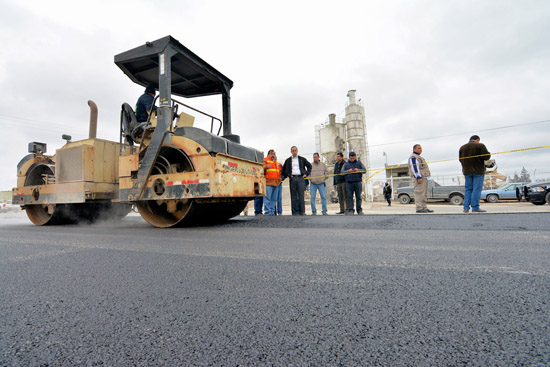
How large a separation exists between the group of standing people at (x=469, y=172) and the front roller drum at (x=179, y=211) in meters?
3.90

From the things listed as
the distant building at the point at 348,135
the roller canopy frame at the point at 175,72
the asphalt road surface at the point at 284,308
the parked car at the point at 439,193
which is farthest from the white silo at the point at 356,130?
the asphalt road surface at the point at 284,308

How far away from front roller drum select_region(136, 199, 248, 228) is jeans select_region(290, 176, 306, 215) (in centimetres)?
197

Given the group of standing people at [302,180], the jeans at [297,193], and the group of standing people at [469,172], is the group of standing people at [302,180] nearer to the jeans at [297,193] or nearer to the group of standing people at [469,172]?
the jeans at [297,193]

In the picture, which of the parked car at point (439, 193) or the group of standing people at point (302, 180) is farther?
the parked car at point (439, 193)

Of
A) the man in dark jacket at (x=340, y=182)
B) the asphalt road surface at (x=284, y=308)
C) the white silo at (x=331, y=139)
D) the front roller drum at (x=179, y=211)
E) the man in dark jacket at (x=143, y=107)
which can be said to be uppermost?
the white silo at (x=331, y=139)

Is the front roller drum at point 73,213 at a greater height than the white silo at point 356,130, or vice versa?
the white silo at point 356,130

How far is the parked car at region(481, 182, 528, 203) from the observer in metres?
15.1

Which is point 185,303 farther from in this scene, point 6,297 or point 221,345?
point 6,297

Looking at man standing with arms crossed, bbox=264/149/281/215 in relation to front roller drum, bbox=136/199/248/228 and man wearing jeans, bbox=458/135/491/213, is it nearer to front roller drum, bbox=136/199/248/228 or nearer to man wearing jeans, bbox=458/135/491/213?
front roller drum, bbox=136/199/248/228

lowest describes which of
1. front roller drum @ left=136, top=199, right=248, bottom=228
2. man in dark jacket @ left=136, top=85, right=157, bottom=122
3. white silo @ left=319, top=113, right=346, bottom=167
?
front roller drum @ left=136, top=199, right=248, bottom=228

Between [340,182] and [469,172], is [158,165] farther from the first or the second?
[469,172]

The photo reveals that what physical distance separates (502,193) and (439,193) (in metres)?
2.95

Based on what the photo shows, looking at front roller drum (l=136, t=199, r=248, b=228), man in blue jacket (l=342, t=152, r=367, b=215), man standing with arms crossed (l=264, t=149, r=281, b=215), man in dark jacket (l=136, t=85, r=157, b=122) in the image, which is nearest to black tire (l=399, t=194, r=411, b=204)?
man in blue jacket (l=342, t=152, r=367, b=215)

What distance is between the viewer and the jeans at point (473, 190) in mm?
5969
